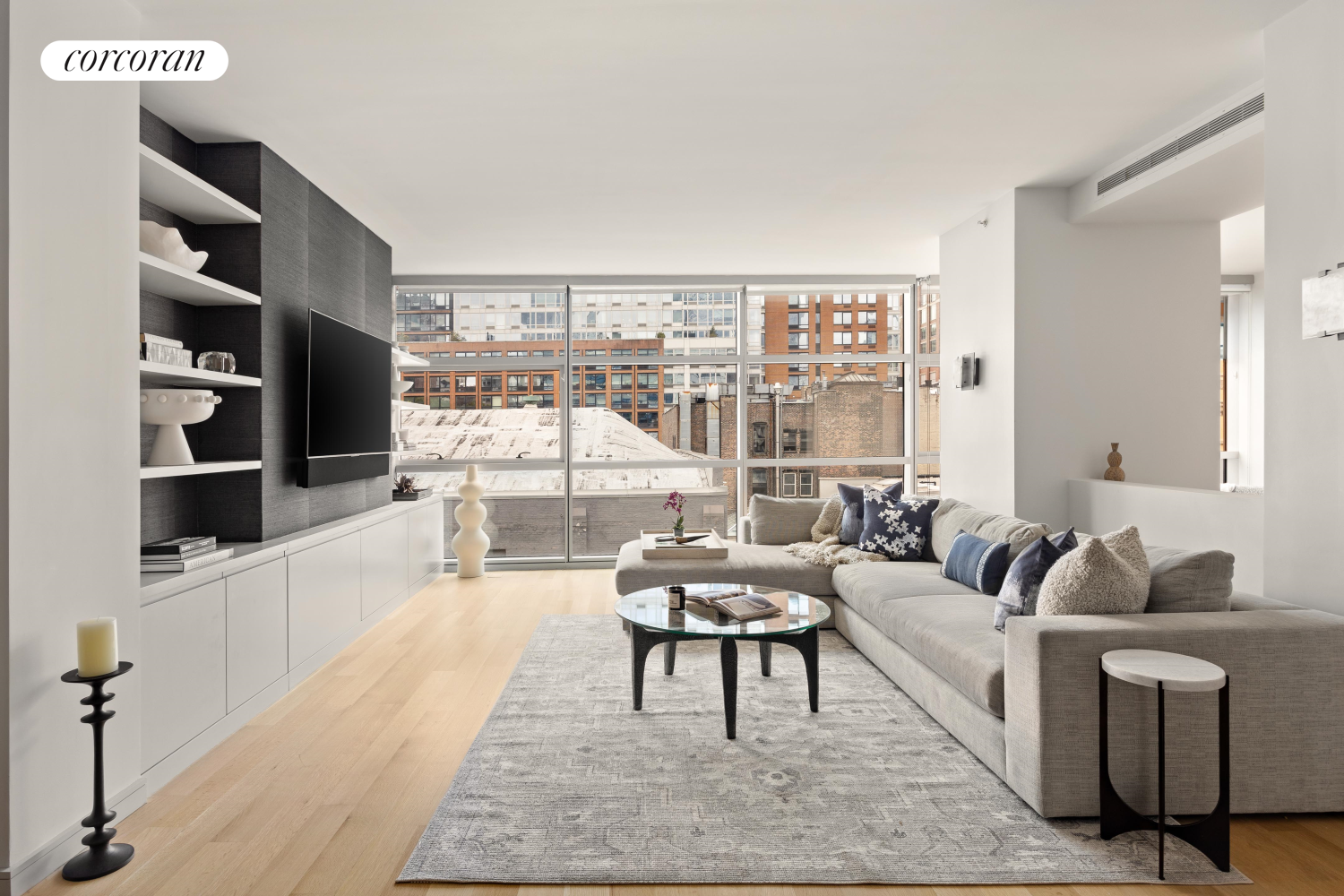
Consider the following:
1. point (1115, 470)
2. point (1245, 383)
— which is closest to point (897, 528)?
point (1115, 470)

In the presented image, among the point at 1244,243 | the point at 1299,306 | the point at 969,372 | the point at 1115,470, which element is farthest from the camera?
the point at 1244,243

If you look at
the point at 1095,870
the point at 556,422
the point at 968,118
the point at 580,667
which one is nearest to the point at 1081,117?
the point at 968,118

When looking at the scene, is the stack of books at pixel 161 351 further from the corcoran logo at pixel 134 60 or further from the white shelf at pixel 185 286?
the corcoran logo at pixel 134 60

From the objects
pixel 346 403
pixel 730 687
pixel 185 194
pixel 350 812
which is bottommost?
pixel 350 812

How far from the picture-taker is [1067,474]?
4566mm

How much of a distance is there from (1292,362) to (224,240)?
14.6 feet

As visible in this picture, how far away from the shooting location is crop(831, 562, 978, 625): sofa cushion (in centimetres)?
381

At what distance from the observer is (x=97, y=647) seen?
2066 millimetres

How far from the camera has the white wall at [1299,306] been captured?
2.52 m

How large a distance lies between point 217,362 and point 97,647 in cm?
156

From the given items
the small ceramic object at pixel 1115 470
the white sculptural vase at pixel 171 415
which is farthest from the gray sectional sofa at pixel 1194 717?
the white sculptural vase at pixel 171 415

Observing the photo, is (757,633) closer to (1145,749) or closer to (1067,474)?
(1145,749)

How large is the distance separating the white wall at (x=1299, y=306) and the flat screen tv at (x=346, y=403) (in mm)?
4202

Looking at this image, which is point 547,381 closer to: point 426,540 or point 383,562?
point 426,540
